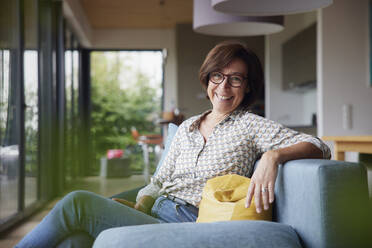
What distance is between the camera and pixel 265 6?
87.9 inches

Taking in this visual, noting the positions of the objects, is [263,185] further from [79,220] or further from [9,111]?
[9,111]

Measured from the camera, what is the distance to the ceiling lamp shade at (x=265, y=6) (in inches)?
84.4

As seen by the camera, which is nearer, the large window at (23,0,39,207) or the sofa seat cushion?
the sofa seat cushion

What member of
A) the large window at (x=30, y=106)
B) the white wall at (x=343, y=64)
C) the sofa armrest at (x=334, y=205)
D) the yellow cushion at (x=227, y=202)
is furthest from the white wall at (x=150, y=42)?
the sofa armrest at (x=334, y=205)

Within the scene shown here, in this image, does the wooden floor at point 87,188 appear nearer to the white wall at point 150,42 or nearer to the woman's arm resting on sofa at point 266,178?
the white wall at point 150,42

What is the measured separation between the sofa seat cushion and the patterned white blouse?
413mm

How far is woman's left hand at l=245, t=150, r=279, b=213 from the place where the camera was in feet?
4.49

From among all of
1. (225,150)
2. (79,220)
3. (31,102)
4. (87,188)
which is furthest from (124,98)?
(79,220)

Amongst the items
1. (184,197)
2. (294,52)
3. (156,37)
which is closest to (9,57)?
(184,197)

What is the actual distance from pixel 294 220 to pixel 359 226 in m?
0.19

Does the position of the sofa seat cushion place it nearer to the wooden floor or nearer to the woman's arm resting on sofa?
the woman's arm resting on sofa

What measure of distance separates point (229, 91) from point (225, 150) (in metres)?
0.27

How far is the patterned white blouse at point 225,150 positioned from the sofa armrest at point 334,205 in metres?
0.32

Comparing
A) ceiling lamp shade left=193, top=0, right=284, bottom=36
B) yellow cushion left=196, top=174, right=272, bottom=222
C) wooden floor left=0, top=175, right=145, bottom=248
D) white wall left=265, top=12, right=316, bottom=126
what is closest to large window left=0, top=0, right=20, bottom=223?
wooden floor left=0, top=175, right=145, bottom=248
